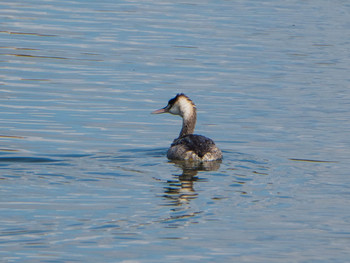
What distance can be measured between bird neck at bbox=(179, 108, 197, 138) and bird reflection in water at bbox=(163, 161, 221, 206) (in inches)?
76.3

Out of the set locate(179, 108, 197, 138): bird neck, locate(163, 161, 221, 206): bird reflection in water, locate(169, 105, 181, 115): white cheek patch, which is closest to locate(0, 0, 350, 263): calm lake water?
locate(163, 161, 221, 206): bird reflection in water

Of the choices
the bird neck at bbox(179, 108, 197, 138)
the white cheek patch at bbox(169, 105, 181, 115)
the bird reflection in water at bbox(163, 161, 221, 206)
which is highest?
the white cheek patch at bbox(169, 105, 181, 115)

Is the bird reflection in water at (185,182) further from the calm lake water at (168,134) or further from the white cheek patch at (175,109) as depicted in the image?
the white cheek patch at (175,109)

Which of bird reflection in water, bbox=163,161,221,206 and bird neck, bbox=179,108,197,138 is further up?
bird neck, bbox=179,108,197,138

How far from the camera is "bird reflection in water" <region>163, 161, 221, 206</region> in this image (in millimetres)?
11422

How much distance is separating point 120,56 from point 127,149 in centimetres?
919

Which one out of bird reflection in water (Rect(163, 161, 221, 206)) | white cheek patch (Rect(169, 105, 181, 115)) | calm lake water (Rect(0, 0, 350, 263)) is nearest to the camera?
calm lake water (Rect(0, 0, 350, 263))

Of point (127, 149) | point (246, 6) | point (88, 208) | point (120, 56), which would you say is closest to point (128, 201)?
point (88, 208)

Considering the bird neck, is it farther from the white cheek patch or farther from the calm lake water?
the calm lake water

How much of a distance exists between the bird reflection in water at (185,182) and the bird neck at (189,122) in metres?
1.94

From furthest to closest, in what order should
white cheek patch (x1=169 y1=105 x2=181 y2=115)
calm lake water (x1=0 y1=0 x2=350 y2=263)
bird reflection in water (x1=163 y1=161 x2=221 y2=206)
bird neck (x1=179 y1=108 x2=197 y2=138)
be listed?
white cheek patch (x1=169 y1=105 x2=181 y2=115) < bird neck (x1=179 y1=108 x2=197 y2=138) < bird reflection in water (x1=163 y1=161 x2=221 y2=206) < calm lake water (x1=0 y1=0 x2=350 y2=263)

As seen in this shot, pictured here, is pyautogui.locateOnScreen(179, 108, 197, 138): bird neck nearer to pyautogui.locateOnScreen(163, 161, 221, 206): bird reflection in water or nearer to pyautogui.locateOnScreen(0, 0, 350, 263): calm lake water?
pyautogui.locateOnScreen(0, 0, 350, 263): calm lake water

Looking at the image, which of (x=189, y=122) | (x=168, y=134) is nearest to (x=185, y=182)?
(x=189, y=122)

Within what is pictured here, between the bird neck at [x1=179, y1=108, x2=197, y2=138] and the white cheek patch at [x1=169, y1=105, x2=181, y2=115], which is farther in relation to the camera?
the white cheek patch at [x1=169, y1=105, x2=181, y2=115]
